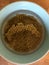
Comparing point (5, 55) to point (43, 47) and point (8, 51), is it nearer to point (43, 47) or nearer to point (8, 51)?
point (8, 51)

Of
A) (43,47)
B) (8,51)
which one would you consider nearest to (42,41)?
(43,47)

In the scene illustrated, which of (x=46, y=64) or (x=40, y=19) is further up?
(x=40, y=19)

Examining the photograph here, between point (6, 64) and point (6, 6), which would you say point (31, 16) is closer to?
point (6, 6)

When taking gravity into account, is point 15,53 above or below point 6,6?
below

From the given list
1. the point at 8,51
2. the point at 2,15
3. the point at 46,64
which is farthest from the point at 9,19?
the point at 46,64

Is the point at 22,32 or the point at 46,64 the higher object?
the point at 22,32

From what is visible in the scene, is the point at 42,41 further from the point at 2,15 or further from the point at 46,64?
the point at 2,15

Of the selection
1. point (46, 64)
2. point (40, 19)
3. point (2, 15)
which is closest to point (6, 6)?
point (2, 15)
